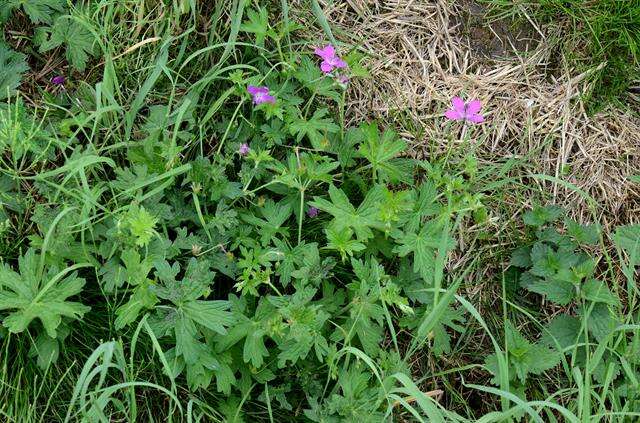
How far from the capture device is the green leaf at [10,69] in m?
2.79

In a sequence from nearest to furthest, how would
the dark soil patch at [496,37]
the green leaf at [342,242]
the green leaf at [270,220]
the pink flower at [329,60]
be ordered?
the green leaf at [342,242] → the green leaf at [270,220] → the pink flower at [329,60] → the dark soil patch at [496,37]

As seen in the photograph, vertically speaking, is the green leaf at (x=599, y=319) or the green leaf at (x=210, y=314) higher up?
the green leaf at (x=210, y=314)

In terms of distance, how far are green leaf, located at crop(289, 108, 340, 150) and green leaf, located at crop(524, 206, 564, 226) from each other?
720 millimetres

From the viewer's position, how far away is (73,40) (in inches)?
112

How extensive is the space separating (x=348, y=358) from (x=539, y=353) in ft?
2.10

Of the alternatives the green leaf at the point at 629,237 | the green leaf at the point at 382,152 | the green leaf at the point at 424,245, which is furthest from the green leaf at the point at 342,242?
the green leaf at the point at 629,237

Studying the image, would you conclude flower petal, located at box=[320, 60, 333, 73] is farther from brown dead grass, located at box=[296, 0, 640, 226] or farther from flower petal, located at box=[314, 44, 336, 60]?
brown dead grass, located at box=[296, 0, 640, 226]

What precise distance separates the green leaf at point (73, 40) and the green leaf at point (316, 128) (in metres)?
0.76

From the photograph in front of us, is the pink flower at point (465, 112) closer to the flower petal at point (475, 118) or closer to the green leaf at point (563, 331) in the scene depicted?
the flower petal at point (475, 118)

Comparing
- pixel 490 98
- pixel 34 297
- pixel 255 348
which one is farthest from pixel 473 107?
pixel 34 297

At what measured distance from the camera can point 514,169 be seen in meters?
2.95

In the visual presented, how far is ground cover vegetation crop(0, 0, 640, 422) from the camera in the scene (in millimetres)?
2508

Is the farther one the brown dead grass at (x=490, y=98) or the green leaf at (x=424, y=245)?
the brown dead grass at (x=490, y=98)

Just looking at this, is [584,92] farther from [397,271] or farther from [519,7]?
[397,271]
